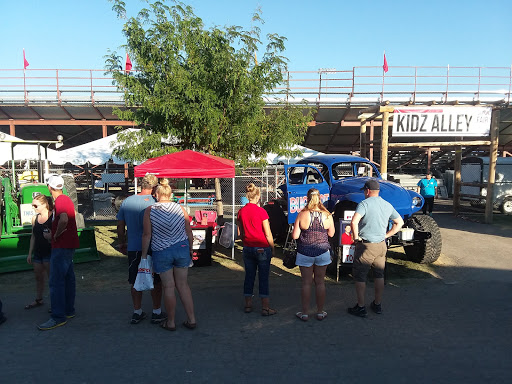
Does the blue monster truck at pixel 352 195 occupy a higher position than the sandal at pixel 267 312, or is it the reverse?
the blue monster truck at pixel 352 195

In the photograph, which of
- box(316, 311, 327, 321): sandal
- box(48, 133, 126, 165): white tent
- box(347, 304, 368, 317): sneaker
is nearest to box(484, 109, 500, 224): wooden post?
box(347, 304, 368, 317): sneaker

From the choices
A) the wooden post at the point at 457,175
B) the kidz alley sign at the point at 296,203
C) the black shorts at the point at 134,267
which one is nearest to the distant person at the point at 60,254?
the black shorts at the point at 134,267

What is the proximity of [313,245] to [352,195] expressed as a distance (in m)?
2.48

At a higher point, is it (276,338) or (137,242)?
(137,242)

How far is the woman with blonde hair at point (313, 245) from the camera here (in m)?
4.34

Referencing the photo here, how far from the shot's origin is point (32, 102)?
1969 centimetres

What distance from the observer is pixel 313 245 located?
4328mm

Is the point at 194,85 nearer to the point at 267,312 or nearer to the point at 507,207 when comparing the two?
the point at 267,312

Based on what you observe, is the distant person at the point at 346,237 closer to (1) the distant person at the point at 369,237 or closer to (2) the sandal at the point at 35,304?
(1) the distant person at the point at 369,237

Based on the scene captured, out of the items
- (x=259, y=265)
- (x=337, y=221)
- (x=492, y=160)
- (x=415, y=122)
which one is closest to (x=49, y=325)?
(x=259, y=265)

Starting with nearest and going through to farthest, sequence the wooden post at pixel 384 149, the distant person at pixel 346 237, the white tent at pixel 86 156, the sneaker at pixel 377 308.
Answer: the sneaker at pixel 377 308, the distant person at pixel 346 237, the wooden post at pixel 384 149, the white tent at pixel 86 156

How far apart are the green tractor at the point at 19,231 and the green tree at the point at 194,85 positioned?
238 cm

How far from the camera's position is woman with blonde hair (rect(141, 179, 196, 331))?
3986 millimetres

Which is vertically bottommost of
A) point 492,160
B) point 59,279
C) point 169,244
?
point 59,279
